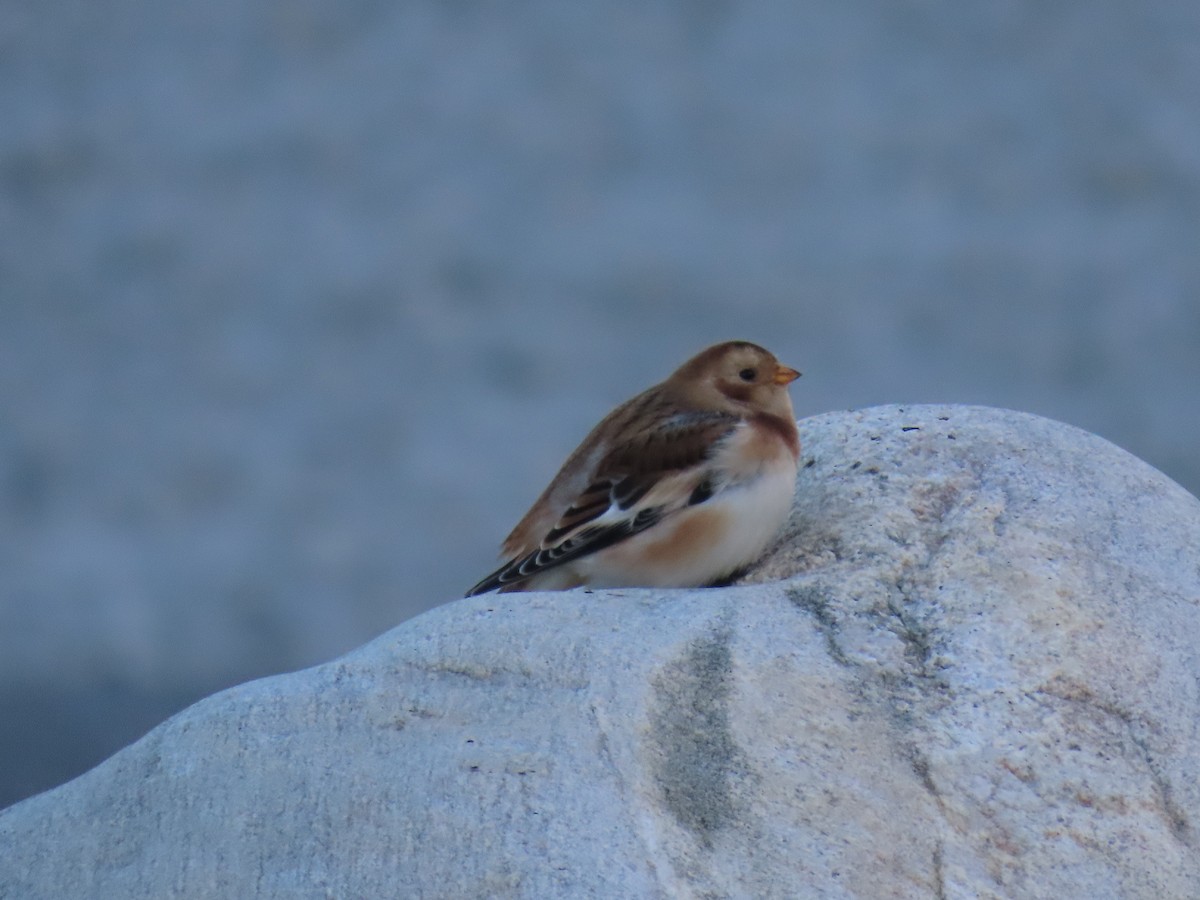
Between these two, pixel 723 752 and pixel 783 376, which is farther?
pixel 783 376

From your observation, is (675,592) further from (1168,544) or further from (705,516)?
(1168,544)

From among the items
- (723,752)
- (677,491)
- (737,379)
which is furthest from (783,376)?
(723,752)

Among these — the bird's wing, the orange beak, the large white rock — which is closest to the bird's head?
the orange beak

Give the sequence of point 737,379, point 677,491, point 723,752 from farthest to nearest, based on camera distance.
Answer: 1. point 737,379
2. point 677,491
3. point 723,752

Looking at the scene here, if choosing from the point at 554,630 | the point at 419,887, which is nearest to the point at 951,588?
the point at 554,630

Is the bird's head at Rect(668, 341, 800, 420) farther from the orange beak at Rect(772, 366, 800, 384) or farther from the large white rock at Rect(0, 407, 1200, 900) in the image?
the large white rock at Rect(0, 407, 1200, 900)

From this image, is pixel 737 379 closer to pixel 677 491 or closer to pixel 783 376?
pixel 783 376

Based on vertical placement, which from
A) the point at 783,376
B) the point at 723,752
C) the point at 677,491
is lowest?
the point at 723,752
